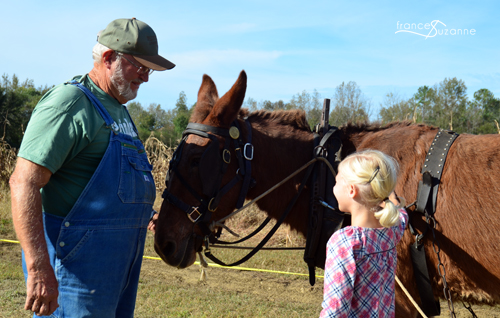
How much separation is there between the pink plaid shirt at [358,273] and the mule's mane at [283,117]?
1.53 m

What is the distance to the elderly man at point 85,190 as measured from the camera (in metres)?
1.86

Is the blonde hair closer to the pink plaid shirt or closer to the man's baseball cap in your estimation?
the pink plaid shirt

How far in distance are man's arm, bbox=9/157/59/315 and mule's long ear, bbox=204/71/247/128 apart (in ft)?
4.29

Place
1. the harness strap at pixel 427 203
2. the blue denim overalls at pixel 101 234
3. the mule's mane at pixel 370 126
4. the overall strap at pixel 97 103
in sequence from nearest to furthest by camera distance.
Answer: the blue denim overalls at pixel 101 234 < the overall strap at pixel 97 103 < the harness strap at pixel 427 203 < the mule's mane at pixel 370 126

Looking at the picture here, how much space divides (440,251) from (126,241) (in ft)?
6.89

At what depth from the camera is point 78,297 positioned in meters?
2.03

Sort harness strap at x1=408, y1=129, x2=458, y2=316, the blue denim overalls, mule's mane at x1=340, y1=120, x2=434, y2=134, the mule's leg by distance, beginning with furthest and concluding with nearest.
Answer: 1. mule's mane at x1=340, y1=120, x2=434, y2=134
2. the mule's leg
3. harness strap at x1=408, y1=129, x2=458, y2=316
4. the blue denim overalls

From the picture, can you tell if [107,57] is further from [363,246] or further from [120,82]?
[363,246]

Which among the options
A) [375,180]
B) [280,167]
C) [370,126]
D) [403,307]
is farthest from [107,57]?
[403,307]

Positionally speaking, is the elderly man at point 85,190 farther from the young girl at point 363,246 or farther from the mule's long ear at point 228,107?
the young girl at point 363,246

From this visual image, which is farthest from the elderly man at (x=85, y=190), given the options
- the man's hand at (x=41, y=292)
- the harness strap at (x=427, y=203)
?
the harness strap at (x=427, y=203)

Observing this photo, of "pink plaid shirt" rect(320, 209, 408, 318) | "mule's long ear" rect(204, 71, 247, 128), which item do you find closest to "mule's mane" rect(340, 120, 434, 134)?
"mule's long ear" rect(204, 71, 247, 128)

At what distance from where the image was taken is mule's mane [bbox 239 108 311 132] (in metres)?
3.27

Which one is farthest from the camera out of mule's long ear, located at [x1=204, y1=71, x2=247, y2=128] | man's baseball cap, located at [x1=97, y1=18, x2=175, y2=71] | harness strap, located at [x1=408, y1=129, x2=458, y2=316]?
mule's long ear, located at [x1=204, y1=71, x2=247, y2=128]
